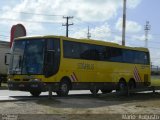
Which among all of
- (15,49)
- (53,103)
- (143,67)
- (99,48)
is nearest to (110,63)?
(99,48)

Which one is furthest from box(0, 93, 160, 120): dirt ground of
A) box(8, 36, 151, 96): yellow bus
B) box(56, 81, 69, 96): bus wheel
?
box(56, 81, 69, 96): bus wheel

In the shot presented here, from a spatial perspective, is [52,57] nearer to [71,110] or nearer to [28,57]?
[28,57]

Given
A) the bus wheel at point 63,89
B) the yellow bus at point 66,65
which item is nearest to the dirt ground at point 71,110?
the yellow bus at point 66,65

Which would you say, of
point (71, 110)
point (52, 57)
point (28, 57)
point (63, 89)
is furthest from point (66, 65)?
point (71, 110)

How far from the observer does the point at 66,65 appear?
26.4m

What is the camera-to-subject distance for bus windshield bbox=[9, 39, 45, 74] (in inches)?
981

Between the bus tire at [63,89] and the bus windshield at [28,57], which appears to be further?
the bus tire at [63,89]

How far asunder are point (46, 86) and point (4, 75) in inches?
794

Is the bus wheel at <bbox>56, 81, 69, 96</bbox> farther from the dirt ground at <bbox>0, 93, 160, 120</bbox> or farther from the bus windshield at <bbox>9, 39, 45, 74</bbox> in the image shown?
the dirt ground at <bbox>0, 93, 160, 120</bbox>

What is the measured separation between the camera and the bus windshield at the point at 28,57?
24.9m

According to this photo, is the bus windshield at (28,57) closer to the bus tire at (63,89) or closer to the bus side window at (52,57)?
the bus side window at (52,57)

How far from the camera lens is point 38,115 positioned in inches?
610

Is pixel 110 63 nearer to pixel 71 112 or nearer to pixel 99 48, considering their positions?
pixel 99 48

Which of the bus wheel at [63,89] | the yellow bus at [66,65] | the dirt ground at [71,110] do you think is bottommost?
the dirt ground at [71,110]
